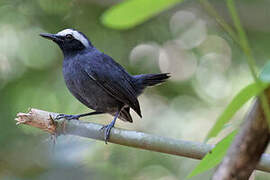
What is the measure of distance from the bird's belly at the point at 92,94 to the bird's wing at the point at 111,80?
53 mm

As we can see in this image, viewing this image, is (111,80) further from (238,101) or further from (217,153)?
(238,101)

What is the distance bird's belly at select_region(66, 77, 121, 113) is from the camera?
4.30 m

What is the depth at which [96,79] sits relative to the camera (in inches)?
173

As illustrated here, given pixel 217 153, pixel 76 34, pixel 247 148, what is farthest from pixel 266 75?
pixel 76 34

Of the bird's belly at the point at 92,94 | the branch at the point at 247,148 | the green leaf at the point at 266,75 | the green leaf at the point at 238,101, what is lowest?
the bird's belly at the point at 92,94

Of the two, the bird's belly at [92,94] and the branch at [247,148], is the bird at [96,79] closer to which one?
the bird's belly at [92,94]

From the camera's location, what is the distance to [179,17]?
20.8ft

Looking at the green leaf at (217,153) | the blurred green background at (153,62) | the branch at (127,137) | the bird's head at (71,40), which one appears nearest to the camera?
the green leaf at (217,153)

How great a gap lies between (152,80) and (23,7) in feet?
6.88

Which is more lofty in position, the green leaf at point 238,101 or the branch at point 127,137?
the green leaf at point 238,101

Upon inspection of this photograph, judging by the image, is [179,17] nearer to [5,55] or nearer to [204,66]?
[204,66]

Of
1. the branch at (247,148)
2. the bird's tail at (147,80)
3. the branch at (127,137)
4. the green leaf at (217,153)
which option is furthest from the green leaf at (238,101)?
the bird's tail at (147,80)

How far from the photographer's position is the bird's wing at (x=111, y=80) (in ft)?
14.4

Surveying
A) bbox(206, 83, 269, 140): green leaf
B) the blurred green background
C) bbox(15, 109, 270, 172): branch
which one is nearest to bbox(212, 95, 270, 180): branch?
bbox(206, 83, 269, 140): green leaf
